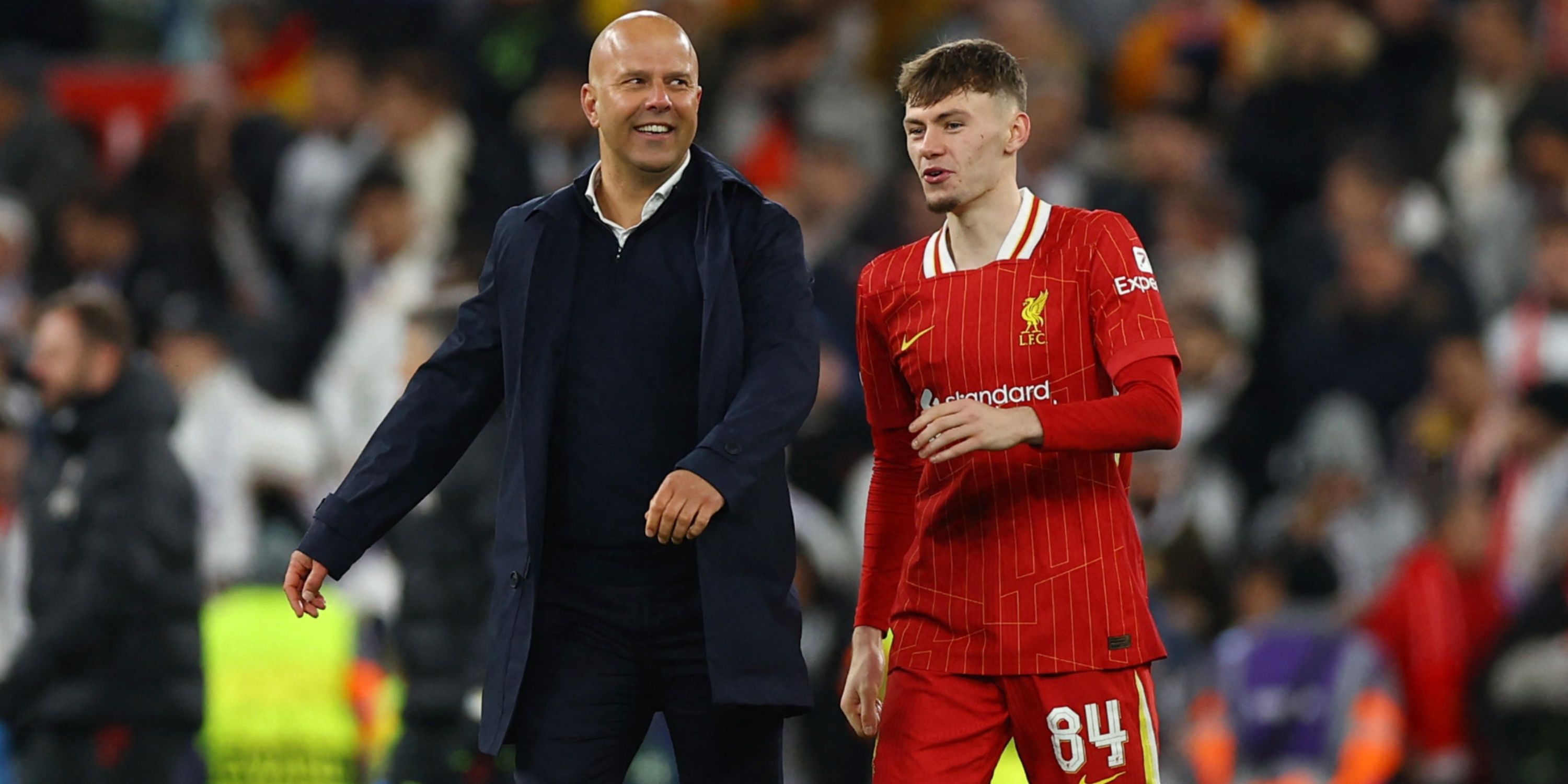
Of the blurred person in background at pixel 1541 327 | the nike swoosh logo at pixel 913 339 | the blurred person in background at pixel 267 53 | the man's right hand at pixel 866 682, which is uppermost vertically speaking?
the blurred person in background at pixel 267 53

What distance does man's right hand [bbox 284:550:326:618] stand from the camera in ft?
17.4

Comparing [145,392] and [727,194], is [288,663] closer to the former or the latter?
[145,392]

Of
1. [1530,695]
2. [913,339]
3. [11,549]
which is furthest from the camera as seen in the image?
[1530,695]

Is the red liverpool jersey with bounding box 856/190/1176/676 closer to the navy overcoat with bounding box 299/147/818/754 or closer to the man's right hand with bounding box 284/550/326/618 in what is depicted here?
the navy overcoat with bounding box 299/147/818/754

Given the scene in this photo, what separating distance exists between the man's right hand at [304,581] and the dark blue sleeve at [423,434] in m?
0.02

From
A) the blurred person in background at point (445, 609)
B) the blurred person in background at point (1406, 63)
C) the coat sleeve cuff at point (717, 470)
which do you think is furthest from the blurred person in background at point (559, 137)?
the coat sleeve cuff at point (717, 470)

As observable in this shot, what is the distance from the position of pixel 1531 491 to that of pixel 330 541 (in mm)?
6908

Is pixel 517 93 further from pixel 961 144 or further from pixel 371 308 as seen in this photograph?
pixel 961 144

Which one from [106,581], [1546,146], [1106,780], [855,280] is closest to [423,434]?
[1106,780]

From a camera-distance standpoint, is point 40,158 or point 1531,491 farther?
point 40,158

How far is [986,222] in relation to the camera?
5.55m

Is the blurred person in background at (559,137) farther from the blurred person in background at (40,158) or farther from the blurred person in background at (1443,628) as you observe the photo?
the blurred person in background at (1443,628)

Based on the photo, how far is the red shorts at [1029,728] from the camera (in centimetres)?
531

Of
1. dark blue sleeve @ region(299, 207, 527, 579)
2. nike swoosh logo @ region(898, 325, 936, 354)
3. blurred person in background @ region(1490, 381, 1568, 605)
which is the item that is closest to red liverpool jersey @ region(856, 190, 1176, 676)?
nike swoosh logo @ region(898, 325, 936, 354)
